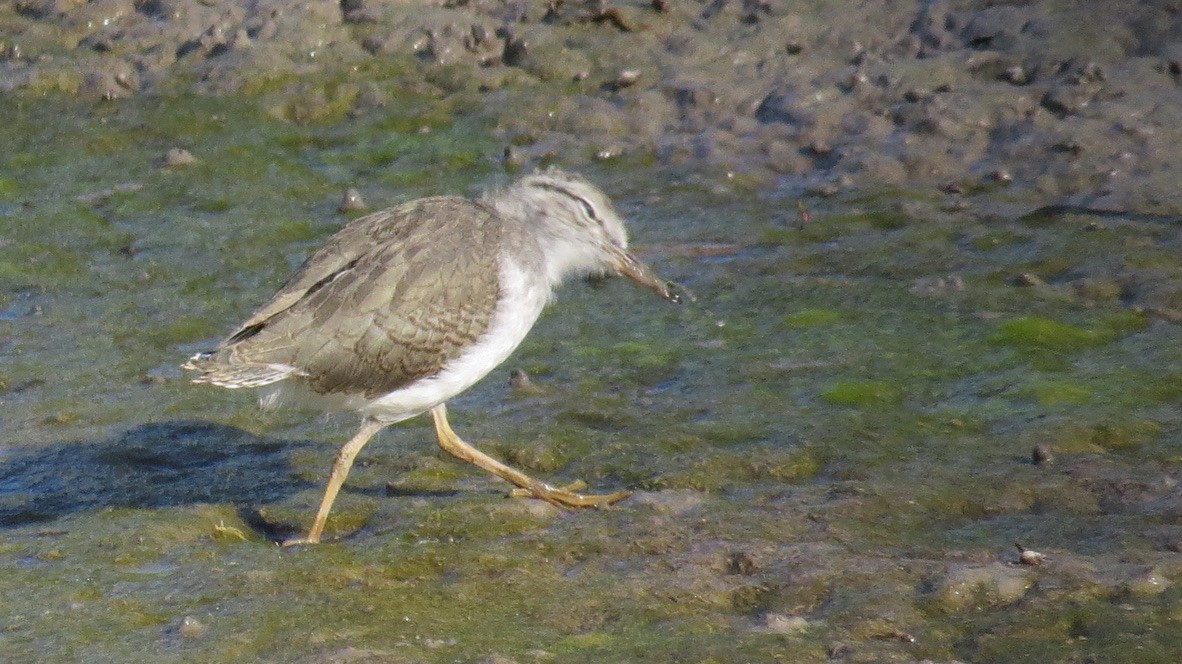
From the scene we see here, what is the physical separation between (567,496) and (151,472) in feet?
7.06

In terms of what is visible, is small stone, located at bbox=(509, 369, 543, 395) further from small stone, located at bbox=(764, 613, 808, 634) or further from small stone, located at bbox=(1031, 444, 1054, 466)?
small stone, located at bbox=(764, 613, 808, 634)

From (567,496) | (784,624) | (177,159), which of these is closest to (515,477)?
(567,496)

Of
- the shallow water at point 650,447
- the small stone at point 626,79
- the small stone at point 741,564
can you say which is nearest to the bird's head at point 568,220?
the shallow water at point 650,447

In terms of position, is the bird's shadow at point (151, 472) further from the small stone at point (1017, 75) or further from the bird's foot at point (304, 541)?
the small stone at point (1017, 75)

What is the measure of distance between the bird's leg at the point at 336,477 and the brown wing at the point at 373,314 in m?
0.22

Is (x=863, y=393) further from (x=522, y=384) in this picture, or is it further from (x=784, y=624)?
(x=784, y=624)

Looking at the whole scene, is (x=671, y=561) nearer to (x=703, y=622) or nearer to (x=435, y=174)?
(x=703, y=622)

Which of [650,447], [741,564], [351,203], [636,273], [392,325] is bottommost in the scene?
[650,447]

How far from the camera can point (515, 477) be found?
291 inches

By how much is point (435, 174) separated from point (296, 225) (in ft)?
4.27

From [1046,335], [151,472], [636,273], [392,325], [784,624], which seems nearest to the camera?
[784,624]

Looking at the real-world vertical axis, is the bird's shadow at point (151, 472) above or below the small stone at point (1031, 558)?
below

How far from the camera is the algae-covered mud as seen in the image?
602cm

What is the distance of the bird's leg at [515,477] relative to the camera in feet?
23.3
